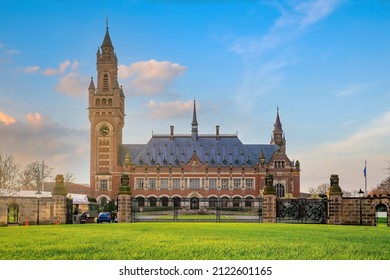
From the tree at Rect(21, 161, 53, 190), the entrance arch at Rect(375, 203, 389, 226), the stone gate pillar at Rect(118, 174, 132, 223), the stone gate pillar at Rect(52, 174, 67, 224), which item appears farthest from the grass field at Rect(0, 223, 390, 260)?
the tree at Rect(21, 161, 53, 190)

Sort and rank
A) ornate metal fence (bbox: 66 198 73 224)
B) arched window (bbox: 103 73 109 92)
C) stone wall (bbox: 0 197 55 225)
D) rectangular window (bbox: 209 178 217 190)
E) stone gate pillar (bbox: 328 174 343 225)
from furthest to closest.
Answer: rectangular window (bbox: 209 178 217 190) < arched window (bbox: 103 73 109 92) < ornate metal fence (bbox: 66 198 73 224) < stone gate pillar (bbox: 328 174 343 225) < stone wall (bbox: 0 197 55 225)

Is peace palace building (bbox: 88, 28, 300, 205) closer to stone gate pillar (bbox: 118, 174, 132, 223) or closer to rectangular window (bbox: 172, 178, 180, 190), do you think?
rectangular window (bbox: 172, 178, 180, 190)

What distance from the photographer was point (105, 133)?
204ft

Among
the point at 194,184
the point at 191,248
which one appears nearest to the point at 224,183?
the point at 194,184

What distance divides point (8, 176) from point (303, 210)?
62.3ft

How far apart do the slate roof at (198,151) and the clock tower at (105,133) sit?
7.14ft

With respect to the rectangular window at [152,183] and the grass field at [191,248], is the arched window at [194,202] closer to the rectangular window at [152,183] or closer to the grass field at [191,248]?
the rectangular window at [152,183]

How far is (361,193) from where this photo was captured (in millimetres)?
27156

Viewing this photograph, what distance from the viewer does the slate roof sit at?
205 feet

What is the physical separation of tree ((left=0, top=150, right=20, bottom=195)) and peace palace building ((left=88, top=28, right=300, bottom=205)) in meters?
24.7

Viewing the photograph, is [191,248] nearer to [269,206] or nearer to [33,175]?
[269,206]
